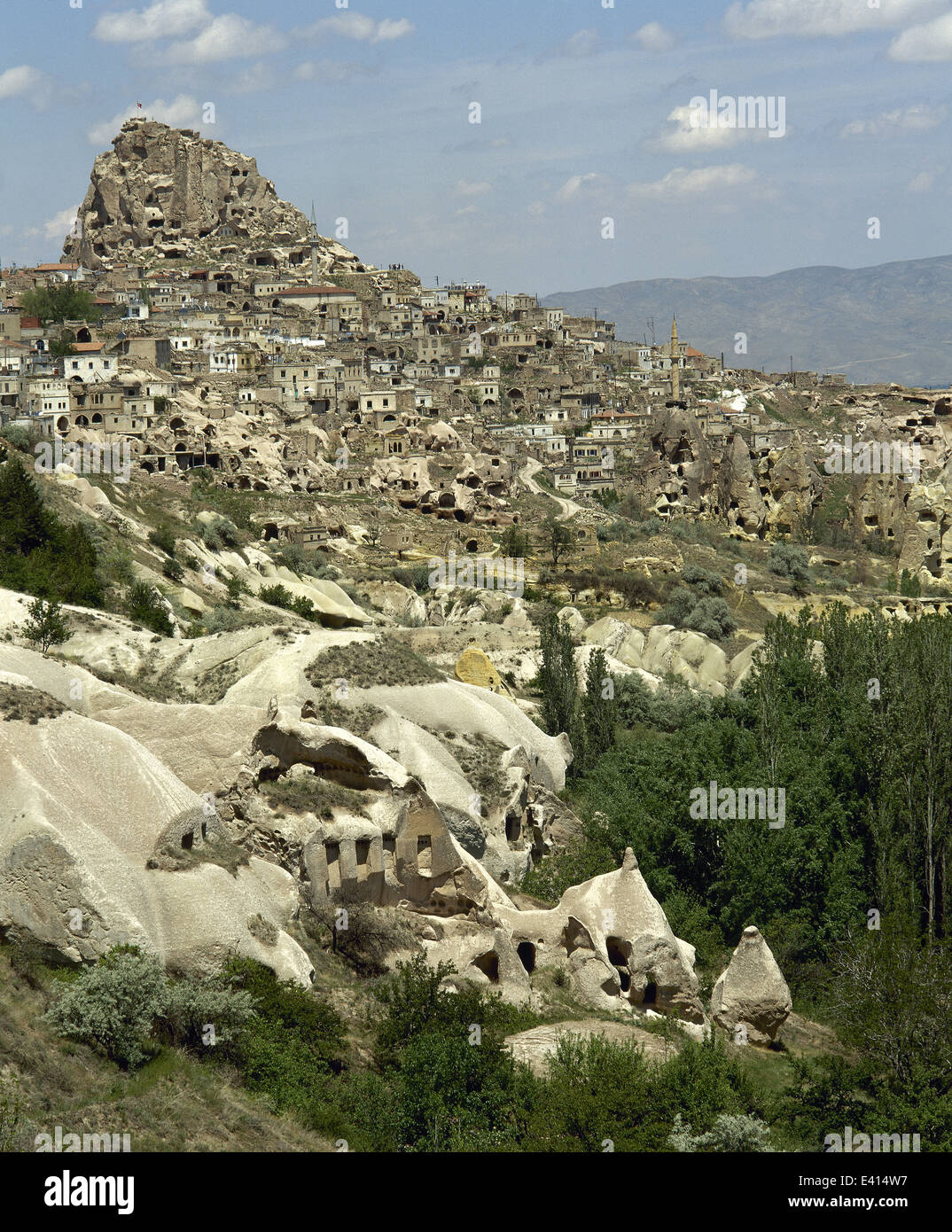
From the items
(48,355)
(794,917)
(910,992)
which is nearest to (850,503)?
(48,355)

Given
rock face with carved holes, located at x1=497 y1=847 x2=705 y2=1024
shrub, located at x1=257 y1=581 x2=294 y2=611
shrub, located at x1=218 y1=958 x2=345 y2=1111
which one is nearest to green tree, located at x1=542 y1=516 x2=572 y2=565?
shrub, located at x1=257 y1=581 x2=294 y2=611

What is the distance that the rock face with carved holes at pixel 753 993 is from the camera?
19812mm

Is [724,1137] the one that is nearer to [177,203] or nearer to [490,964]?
[490,964]

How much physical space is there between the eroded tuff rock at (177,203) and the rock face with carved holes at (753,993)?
110700mm

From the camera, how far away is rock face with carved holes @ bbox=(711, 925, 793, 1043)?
65.0 feet

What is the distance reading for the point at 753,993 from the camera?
1984 cm

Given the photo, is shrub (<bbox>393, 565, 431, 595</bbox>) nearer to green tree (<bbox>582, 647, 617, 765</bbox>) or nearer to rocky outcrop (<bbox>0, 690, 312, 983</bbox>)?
green tree (<bbox>582, 647, 617, 765</bbox>)

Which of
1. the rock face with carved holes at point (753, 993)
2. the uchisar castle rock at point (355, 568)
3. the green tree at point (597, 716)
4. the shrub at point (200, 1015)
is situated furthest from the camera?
the green tree at point (597, 716)

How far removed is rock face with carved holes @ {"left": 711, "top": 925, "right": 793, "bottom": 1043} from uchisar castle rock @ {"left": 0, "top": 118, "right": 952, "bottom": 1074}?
0.05 m

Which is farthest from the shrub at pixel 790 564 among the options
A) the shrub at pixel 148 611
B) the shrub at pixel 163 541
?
the shrub at pixel 148 611

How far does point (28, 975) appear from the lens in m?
14.4

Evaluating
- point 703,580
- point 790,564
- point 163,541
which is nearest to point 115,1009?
point 163,541

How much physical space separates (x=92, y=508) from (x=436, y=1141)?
32.5 m

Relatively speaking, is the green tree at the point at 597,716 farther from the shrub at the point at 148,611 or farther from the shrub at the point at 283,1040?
the shrub at the point at 283,1040
